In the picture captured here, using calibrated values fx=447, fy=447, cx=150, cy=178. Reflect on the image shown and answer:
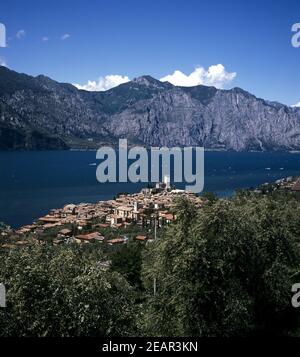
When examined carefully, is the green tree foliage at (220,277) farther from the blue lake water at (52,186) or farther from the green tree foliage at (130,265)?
the blue lake water at (52,186)

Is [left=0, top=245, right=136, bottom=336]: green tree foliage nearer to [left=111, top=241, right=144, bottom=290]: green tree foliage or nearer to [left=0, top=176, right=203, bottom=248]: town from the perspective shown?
[left=111, top=241, right=144, bottom=290]: green tree foliage

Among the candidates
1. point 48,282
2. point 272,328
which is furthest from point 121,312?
point 272,328

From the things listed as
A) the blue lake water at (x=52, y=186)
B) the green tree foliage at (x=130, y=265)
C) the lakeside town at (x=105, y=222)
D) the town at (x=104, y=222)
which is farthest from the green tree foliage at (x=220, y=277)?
the blue lake water at (x=52, y=186)

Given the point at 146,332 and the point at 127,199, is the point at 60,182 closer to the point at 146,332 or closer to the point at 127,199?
the point at 127,199

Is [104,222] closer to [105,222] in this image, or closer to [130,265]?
[105,222]

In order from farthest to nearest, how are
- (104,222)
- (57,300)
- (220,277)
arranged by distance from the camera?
(104,222), (220,277), (57,300)

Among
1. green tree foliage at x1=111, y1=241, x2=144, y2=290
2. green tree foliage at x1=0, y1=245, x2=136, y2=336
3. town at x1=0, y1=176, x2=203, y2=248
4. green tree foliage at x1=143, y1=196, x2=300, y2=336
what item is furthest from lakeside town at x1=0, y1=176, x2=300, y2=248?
green tree foliage at x1=0, y1=245, x2=136, y2=336

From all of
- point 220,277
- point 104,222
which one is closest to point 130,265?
point 220,277
